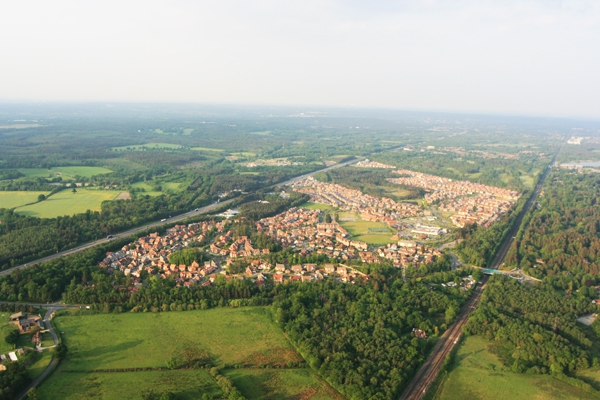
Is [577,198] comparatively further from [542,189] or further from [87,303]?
[87,303]

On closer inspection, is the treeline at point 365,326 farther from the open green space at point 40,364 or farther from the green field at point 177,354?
the open green space at point 40,364

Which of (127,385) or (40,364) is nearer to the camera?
(127,385)

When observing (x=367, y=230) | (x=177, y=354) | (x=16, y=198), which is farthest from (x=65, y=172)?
(x=177, y=354)

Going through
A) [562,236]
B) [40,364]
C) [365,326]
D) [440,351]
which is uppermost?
[562,236]

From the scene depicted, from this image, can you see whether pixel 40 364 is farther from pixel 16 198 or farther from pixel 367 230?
pixel 16 198

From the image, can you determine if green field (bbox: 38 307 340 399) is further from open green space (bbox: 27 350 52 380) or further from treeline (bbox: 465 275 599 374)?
treeline (bbox: 465 275 599 374)

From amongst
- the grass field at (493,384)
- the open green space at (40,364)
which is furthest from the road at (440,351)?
the open green space at (40,364)

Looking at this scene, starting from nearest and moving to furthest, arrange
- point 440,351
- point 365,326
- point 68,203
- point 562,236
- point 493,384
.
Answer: point 493,384 → point 440,351 → point 365,326 → point 562,236 → point 68,203
